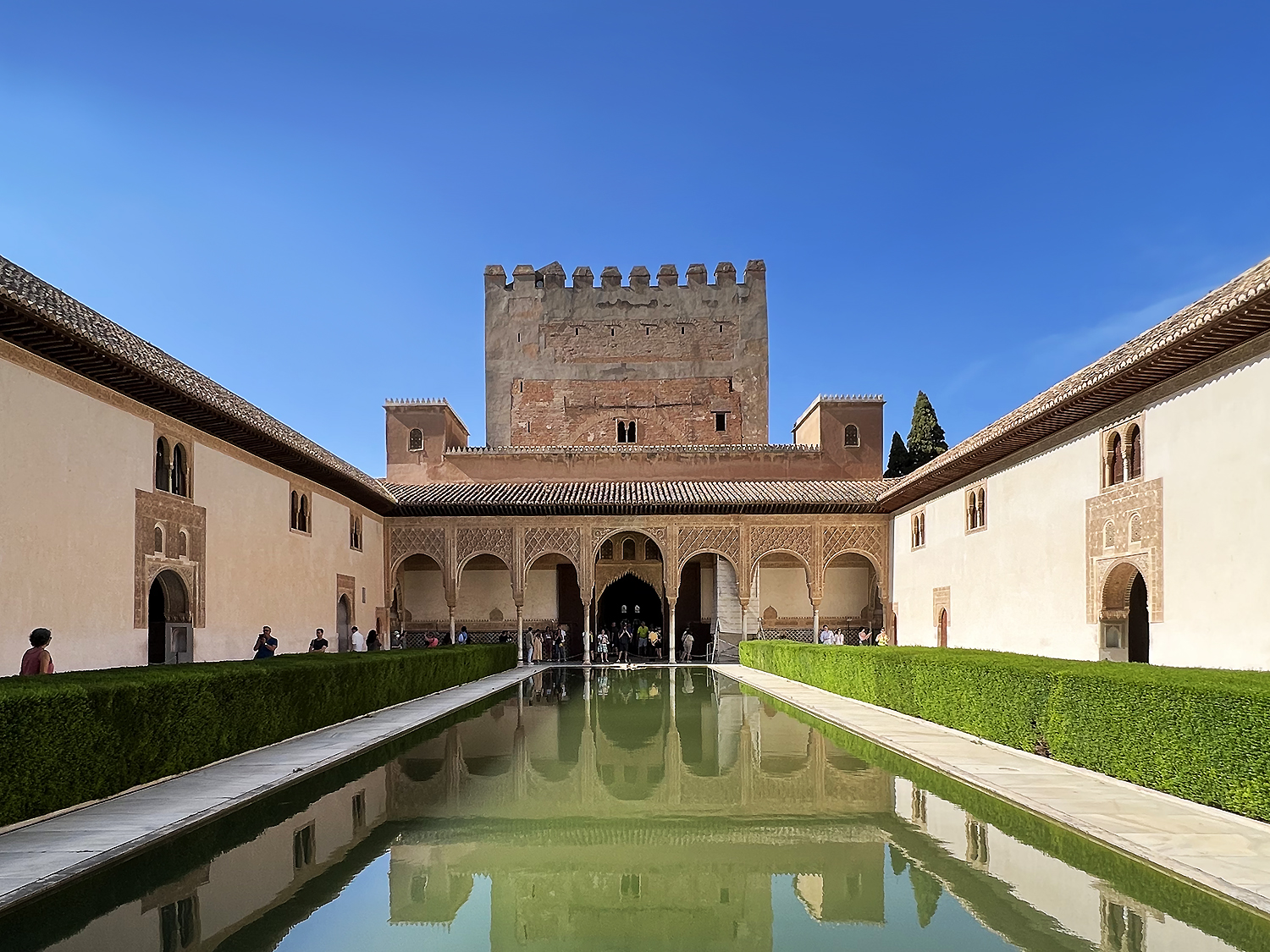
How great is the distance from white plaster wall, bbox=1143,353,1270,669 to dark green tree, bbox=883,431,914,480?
24.8 meters

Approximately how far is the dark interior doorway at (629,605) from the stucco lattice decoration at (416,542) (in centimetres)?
699

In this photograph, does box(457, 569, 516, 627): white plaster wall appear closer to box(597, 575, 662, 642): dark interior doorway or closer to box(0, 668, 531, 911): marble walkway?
box(597, 575, 662, 642): dark interior doorway

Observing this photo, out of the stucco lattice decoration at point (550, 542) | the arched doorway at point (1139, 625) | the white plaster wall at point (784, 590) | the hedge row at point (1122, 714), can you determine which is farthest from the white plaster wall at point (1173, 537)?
the stucco lattice decoration at point (550, 542)

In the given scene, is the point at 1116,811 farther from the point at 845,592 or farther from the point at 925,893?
the point at 845,592

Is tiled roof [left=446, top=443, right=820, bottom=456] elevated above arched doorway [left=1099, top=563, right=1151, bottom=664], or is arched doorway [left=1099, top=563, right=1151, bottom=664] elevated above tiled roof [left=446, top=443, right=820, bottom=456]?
tiled roof [left=446, top=443, right=820, bottom=456]

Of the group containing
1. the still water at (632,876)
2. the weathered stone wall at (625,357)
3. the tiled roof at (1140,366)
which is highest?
the weathered stone wall at (625,357)

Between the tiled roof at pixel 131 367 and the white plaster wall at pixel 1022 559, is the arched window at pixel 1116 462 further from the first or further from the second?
the tiled roof at pixel 131 367

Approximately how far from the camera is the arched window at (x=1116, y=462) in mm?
11953

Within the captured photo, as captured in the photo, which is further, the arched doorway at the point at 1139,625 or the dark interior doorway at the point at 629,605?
the dark interior doorway at the point at 629,605

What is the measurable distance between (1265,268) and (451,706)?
998cm

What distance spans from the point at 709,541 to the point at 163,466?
13584 mm

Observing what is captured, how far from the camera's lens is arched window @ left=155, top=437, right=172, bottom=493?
39.9 ft

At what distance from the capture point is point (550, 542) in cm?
2339

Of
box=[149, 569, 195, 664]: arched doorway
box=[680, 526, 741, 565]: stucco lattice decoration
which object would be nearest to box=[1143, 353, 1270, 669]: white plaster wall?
box=[149, 569, 195, 664]: arched doorway
